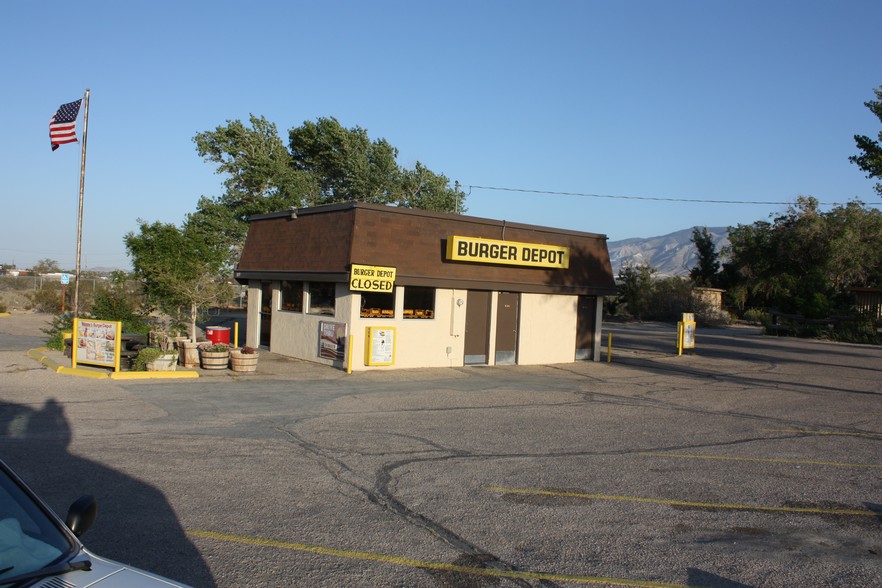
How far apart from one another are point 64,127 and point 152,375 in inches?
396

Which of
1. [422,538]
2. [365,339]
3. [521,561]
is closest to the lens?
[521,561]

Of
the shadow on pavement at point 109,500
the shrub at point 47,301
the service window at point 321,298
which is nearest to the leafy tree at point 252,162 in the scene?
the shrub at point 47,301

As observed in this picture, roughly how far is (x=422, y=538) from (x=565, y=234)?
18290 mm

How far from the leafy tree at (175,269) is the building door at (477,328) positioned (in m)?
7.11

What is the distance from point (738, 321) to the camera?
5569 centimetres

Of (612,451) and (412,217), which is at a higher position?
(412,217)

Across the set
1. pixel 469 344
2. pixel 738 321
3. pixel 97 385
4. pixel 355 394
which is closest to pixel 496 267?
pixel 469 344

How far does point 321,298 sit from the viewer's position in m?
20.1

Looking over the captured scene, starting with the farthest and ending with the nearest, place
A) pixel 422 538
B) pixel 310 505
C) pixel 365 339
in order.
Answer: pixel 365 339
pixel 310 505
pixel 422 538

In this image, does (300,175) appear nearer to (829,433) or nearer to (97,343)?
(97,343)

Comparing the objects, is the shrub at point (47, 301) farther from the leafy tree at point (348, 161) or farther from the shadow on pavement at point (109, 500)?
the shadow on pavement at point (109, 500)

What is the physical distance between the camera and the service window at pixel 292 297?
831 inches

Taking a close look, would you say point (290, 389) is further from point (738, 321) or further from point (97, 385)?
point (738, 321)

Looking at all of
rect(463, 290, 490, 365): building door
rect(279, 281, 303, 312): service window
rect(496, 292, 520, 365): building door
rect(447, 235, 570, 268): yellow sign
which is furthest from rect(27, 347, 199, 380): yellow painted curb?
rect(496, 292, 520, 365): building door
